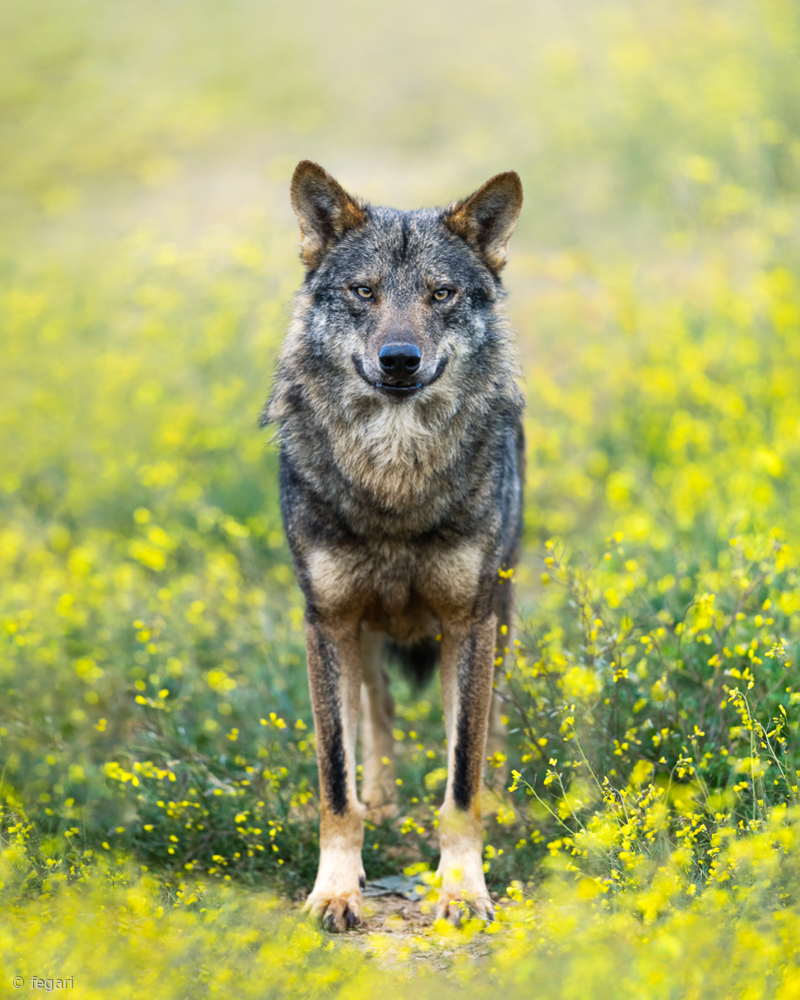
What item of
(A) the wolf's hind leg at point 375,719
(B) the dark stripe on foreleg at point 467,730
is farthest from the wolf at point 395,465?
(A) the wolf's hind leg at point 375,719

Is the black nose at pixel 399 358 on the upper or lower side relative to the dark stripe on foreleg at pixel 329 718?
upper

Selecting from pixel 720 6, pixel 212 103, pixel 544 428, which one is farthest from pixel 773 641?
pixel 212 103

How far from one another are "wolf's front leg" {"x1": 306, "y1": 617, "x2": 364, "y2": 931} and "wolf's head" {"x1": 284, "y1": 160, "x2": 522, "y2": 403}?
3.52 ft

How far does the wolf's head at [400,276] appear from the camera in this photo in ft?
12.5

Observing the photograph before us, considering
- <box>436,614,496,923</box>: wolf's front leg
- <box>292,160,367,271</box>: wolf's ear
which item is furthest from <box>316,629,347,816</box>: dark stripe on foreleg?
<box>292,160,367,271</box>: wolf's ear

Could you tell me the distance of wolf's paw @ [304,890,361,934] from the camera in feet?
11.8

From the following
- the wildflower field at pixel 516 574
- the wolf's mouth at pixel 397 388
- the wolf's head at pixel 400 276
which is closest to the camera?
the wildflower field at pixel 516 574

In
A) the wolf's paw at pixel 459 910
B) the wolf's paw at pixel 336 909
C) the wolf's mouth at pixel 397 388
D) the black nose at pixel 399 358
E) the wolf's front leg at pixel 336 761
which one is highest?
the black nose at pixel 399 358

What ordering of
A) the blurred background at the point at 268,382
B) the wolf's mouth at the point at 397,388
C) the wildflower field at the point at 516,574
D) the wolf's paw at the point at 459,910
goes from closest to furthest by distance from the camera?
the wildflower field at the point at 516,574 → the wolf's paw at the point at 459,910 → the wolf's mouth at the point at 397,388 → the blurred background at the point at 268,382

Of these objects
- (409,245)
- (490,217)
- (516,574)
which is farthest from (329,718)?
(490,217)

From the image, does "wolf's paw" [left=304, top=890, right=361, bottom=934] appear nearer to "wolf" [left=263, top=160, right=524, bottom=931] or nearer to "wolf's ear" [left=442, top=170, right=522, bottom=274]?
"wolf" [left=263, top=160, right=524, bottom=931]

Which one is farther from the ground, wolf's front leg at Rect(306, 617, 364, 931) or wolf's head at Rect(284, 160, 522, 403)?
wolf's head at Rect(284, 160, 522, 403)

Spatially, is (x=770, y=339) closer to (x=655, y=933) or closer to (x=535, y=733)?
(x=535, y=733)

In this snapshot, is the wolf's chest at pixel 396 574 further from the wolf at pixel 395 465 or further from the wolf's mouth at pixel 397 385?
the wolf's mouth at pixel 397 385
